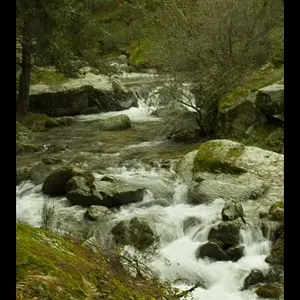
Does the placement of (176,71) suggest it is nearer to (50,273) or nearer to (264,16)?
(264,16)

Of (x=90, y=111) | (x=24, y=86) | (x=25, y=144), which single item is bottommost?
(x=25, y=144)

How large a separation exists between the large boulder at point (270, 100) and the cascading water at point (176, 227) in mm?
3150

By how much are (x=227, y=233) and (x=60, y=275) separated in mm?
5243

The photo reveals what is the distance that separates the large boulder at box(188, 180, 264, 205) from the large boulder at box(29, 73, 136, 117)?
33.4 feet

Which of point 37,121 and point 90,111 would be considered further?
point 90,111

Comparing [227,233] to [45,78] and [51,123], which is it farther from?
[45,78]

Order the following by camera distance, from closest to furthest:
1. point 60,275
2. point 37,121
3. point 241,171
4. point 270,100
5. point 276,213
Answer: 1. point 60,275
2. point 276,213
3. point 241,171
4. point 270,100
5. point 37,121

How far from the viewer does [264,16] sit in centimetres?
1475

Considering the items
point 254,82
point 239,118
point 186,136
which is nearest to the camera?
point 239,118

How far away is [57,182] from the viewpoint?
10078mm

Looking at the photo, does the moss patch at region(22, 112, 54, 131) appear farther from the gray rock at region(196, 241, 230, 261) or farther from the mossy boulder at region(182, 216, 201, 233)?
the gray rock at region(196, 241, 230, 261)

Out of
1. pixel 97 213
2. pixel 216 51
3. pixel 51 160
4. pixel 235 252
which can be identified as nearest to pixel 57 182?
pixel 97 213

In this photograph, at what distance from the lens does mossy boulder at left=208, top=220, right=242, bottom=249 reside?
7453 mm

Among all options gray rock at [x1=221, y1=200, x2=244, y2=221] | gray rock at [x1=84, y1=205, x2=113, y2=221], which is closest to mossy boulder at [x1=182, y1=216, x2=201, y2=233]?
gray rock at [x1=221, y1=200, x2=244, y2=221]
